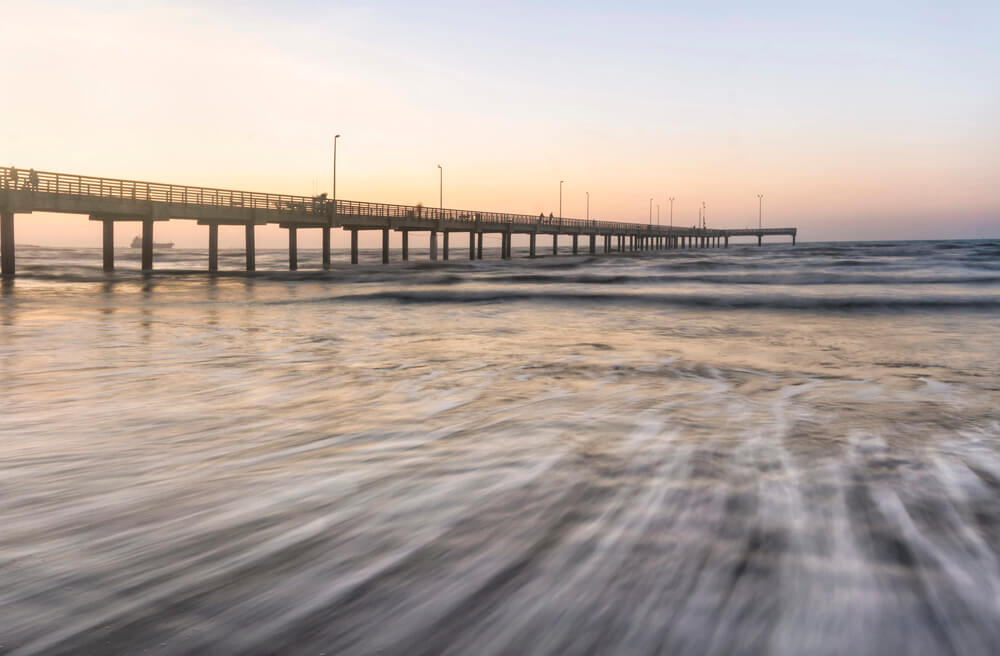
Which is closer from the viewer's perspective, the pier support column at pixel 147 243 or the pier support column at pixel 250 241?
the pier support column at pixel 147 243

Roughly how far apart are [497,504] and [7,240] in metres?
37.4

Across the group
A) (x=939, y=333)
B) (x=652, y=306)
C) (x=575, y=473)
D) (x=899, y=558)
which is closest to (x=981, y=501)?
(x=899, y=558)

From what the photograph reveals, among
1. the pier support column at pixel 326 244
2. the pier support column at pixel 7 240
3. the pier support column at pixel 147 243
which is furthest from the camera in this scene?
the pier support column at pixel 326 244

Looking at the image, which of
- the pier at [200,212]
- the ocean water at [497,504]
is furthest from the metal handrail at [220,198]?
the ocean water at [497,504]

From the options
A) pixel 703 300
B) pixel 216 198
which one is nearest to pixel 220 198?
pixel 216 198

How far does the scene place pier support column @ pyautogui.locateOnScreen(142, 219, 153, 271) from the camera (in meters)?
40.1

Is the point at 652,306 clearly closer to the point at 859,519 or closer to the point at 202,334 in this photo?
the point at 202,334

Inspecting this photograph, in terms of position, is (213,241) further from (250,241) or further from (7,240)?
(7,240)

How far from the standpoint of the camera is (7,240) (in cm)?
3356

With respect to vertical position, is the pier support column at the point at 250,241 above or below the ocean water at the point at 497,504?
above

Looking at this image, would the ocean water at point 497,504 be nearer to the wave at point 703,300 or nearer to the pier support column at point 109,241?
the wave at point 703,300

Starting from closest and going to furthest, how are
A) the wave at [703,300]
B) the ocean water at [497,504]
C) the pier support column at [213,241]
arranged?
the ocean water at [497,504], the wave at [703,300], the pier support column at [213,241]

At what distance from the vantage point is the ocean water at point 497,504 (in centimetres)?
319

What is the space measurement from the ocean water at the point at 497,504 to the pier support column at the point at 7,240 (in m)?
25.7
